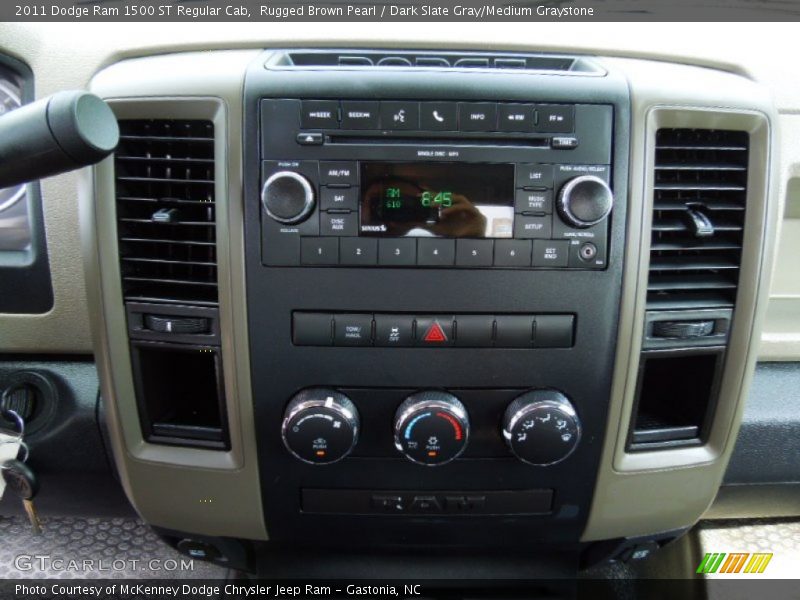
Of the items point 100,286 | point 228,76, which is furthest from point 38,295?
point 228,76

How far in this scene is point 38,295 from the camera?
1.14 meters

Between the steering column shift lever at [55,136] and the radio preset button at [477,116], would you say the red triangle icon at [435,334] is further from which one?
the steering column shift lever at [55,136]

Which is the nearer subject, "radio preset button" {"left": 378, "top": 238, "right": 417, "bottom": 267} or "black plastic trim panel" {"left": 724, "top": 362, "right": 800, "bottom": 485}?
"radio preset button" {"left": 378, "top": 238, "right": 417, "bottom": 267}

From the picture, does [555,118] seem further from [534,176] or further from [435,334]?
[435,334]

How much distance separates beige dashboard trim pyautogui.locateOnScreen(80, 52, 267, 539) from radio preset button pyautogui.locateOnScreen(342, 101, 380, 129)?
0.44 feet

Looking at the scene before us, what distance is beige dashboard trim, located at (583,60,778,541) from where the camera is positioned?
2.78 ft

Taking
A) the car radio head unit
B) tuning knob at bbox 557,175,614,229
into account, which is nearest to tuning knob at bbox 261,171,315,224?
the car radio head unit

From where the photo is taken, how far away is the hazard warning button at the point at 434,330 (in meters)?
0.86

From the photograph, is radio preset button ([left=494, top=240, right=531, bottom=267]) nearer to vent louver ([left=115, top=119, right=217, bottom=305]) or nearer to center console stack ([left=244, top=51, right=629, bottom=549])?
center console stack ([left=244, top=51, right=629, bottom=549])

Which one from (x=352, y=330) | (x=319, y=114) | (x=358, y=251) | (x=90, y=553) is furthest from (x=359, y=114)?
(x=90, y=553)

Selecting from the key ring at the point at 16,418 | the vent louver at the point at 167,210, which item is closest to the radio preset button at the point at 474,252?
the vent louver at the point at 167,210

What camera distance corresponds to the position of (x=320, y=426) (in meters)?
0.87

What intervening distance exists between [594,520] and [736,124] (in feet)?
1.97
